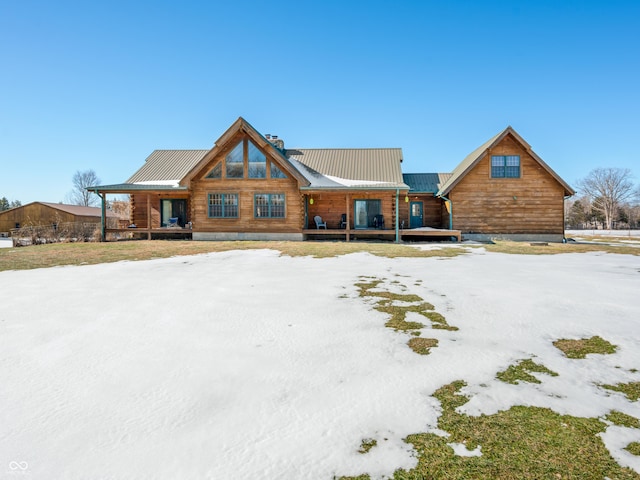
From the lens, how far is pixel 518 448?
7.30ft

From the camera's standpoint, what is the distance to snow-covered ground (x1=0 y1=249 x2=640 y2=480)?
2229 millimetres

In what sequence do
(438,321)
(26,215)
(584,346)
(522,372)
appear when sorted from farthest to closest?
(26,215) < (438,321) < (584,346) < (522,372)

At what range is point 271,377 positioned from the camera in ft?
10.6

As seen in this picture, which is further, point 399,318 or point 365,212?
point 365,212

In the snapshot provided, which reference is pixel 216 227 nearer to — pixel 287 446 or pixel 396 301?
pixel 396 301

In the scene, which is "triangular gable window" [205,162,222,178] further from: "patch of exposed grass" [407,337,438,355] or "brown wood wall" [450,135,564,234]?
"patch of exposed grass" [407,337,438,355]

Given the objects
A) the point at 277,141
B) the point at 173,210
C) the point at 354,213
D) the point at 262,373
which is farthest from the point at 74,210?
the point at 262,373

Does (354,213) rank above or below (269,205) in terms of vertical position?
below

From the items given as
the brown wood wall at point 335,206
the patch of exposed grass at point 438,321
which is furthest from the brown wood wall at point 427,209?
the patch of exposed grass at point 438,321

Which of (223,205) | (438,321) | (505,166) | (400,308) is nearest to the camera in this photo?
(438,321)

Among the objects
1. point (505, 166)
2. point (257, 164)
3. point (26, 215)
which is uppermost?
point (257, 164)

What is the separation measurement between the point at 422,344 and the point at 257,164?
1704 centimetres

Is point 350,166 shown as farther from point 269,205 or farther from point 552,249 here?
point 552,249

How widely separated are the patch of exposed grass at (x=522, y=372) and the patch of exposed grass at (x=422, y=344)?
74 centimetres
